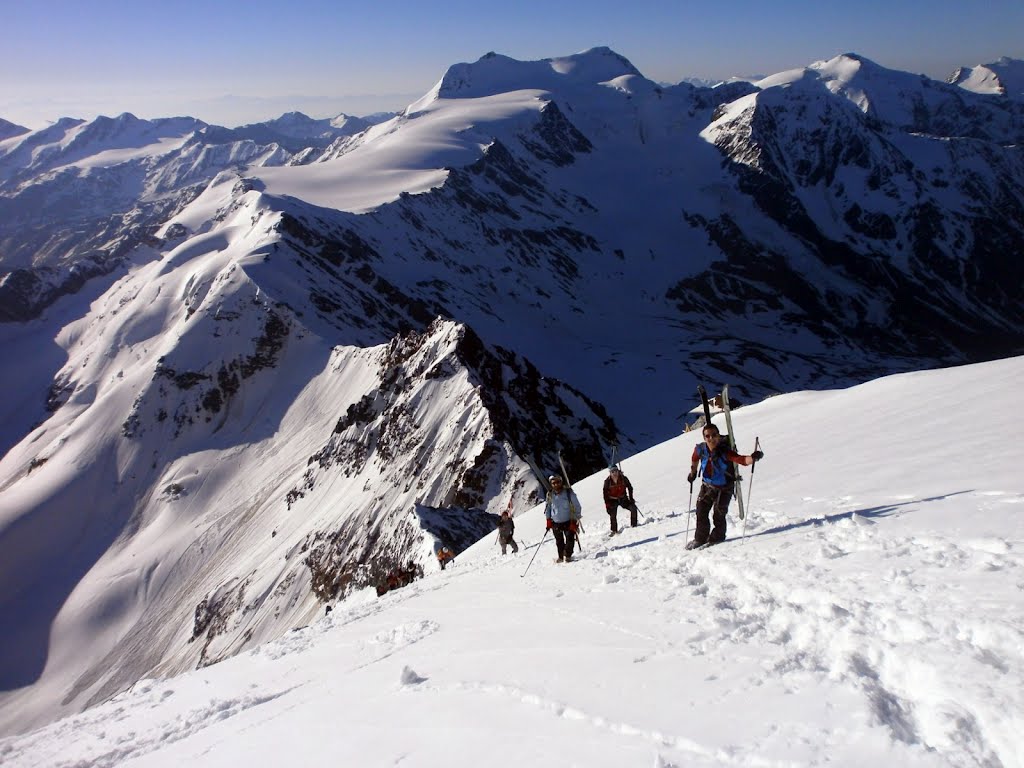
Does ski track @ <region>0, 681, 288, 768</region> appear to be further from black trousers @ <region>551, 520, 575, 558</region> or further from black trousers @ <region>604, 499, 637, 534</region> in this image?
black trousers @ <region>604, 499, 637, 534</region>

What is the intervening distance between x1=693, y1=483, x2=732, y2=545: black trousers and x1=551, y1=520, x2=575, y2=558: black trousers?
3.87m

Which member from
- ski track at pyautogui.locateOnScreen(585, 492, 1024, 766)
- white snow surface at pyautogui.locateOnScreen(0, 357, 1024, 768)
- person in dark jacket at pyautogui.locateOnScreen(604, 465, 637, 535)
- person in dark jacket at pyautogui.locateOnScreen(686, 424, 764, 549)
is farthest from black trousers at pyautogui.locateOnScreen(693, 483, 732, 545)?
person in dark jacket at pyautogui.locateOnScreen(604, 465, 637, 535)

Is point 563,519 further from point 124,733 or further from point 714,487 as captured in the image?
point 124,733

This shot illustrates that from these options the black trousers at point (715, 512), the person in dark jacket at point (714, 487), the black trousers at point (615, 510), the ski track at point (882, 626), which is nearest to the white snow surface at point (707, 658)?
the ski track at point (882, 626)

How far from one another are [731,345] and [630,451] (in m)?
124

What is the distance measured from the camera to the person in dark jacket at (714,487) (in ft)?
37.2

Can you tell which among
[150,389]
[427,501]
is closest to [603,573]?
[427,501]

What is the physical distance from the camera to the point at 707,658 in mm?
6605

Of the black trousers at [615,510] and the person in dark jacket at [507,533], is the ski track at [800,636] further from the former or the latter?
the person in dark jacket at [507,533]

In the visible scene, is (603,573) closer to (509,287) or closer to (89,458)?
(89,458)

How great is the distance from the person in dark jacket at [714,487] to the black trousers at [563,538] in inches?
148

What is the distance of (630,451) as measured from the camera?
7738 centimetres

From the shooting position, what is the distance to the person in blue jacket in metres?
14.8

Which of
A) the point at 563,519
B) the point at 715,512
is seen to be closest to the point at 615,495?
the point at 563,519
